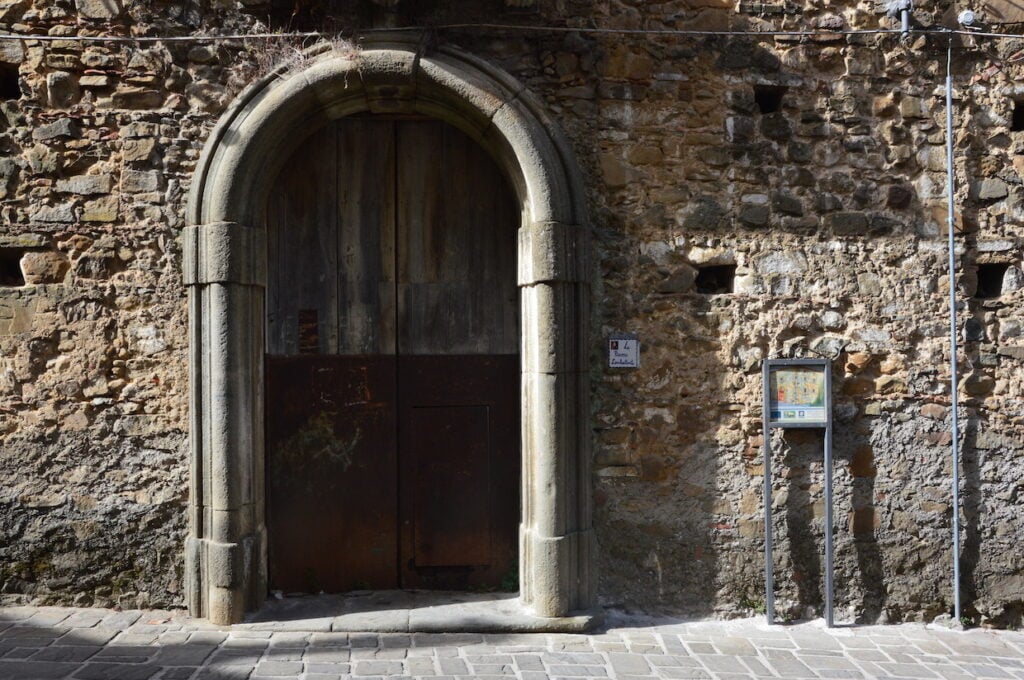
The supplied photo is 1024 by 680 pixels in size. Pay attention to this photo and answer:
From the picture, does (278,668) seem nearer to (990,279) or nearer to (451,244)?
(451,244)

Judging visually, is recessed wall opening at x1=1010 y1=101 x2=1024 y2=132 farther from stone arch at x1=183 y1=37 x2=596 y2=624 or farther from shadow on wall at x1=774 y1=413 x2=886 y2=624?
stone arch at x1=183 y1=37 x2=596 y2=624

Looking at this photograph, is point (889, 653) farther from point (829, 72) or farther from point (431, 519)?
point (829, 72)

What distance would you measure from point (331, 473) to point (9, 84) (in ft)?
8.94

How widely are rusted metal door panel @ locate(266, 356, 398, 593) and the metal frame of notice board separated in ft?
6.63

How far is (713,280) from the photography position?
14.8ft

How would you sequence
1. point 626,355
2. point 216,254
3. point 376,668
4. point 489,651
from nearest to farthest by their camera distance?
point 376,668 → point 489,651 → point 216,254 → point 626,355

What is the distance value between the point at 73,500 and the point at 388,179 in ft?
7.86

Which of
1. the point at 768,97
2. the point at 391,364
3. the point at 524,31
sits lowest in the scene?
the point at 391,364

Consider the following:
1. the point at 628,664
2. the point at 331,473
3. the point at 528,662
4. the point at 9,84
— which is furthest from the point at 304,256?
the point at 628,664

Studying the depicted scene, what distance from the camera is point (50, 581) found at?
4320 millimetres

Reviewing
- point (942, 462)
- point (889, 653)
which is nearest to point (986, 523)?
point (942, 462)

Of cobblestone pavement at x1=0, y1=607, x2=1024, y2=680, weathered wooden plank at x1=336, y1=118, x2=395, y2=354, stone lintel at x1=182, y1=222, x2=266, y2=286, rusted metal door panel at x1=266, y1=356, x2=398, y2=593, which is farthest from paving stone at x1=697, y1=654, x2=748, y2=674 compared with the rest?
stone lintel at x1=182, y1=222, x2=266, y2=286

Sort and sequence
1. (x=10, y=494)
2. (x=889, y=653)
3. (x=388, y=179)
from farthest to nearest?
(x=388, y=179)
(x=10, y=494)
(x=889, y=653)

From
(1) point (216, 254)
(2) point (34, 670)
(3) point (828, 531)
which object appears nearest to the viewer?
(2) point (34, 670)
